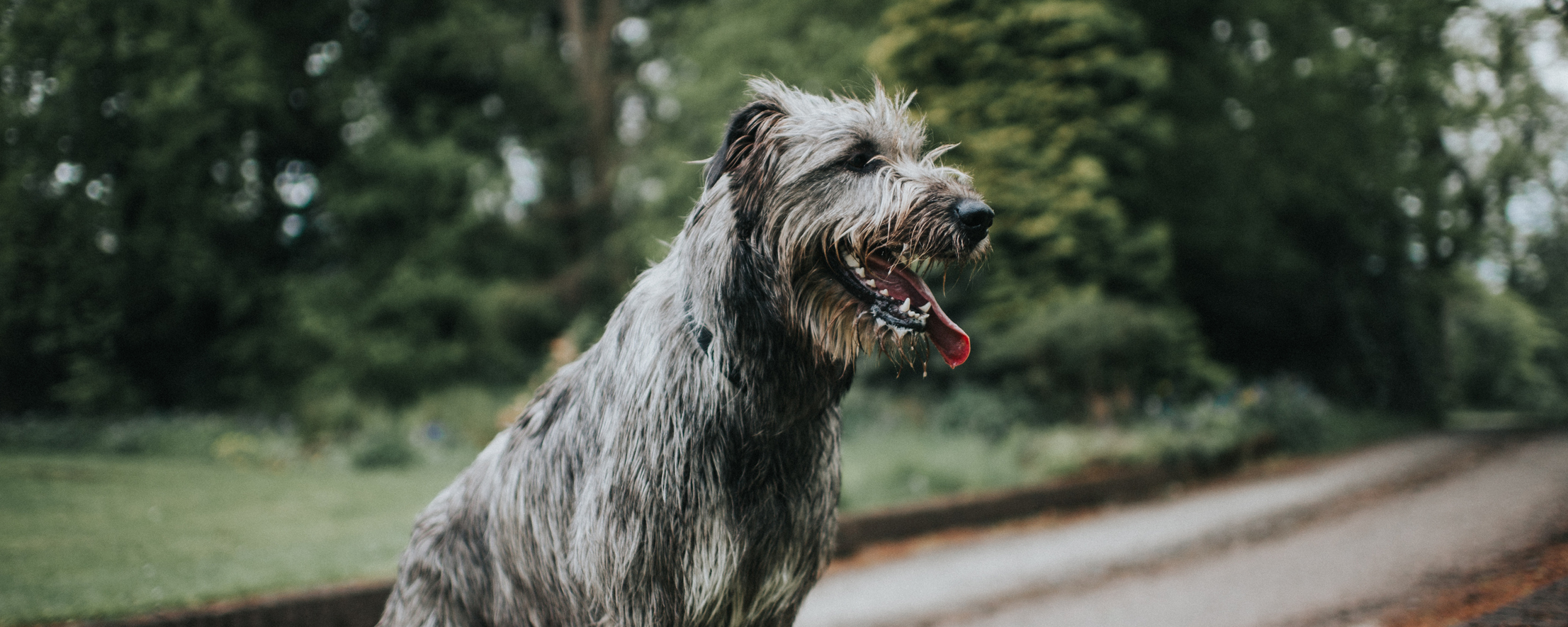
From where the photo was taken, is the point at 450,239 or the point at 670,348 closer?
the point at 670,348

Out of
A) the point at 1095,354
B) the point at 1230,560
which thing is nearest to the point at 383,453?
the point at 1095,354

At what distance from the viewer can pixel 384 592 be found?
4.70 m

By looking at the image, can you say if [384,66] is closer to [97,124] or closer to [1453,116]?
[97,124]

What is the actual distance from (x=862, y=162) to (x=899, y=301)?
1.27 ft

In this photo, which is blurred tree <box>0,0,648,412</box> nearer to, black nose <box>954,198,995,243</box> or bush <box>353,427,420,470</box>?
bush <box>353,427,420,470</box>

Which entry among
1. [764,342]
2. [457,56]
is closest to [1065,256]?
[764,342]

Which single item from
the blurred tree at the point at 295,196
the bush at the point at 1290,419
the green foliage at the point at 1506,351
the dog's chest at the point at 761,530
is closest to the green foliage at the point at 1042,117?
the bush at the point at 1290,419

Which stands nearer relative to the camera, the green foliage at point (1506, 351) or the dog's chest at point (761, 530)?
the dog's chest at point (761, 530)

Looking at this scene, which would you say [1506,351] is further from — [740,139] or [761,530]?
[740,139]

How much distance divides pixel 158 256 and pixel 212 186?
372 cm

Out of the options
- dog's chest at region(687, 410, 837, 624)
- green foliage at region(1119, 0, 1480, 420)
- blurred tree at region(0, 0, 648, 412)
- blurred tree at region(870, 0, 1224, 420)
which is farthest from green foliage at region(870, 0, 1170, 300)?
dog's chest at region(687, 410, 837, 624)

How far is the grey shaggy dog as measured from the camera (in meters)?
2.14

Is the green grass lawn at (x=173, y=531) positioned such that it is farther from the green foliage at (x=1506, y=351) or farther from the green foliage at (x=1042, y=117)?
the green foliage at (x=1042, y=117)

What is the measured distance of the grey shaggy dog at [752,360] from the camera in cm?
214
